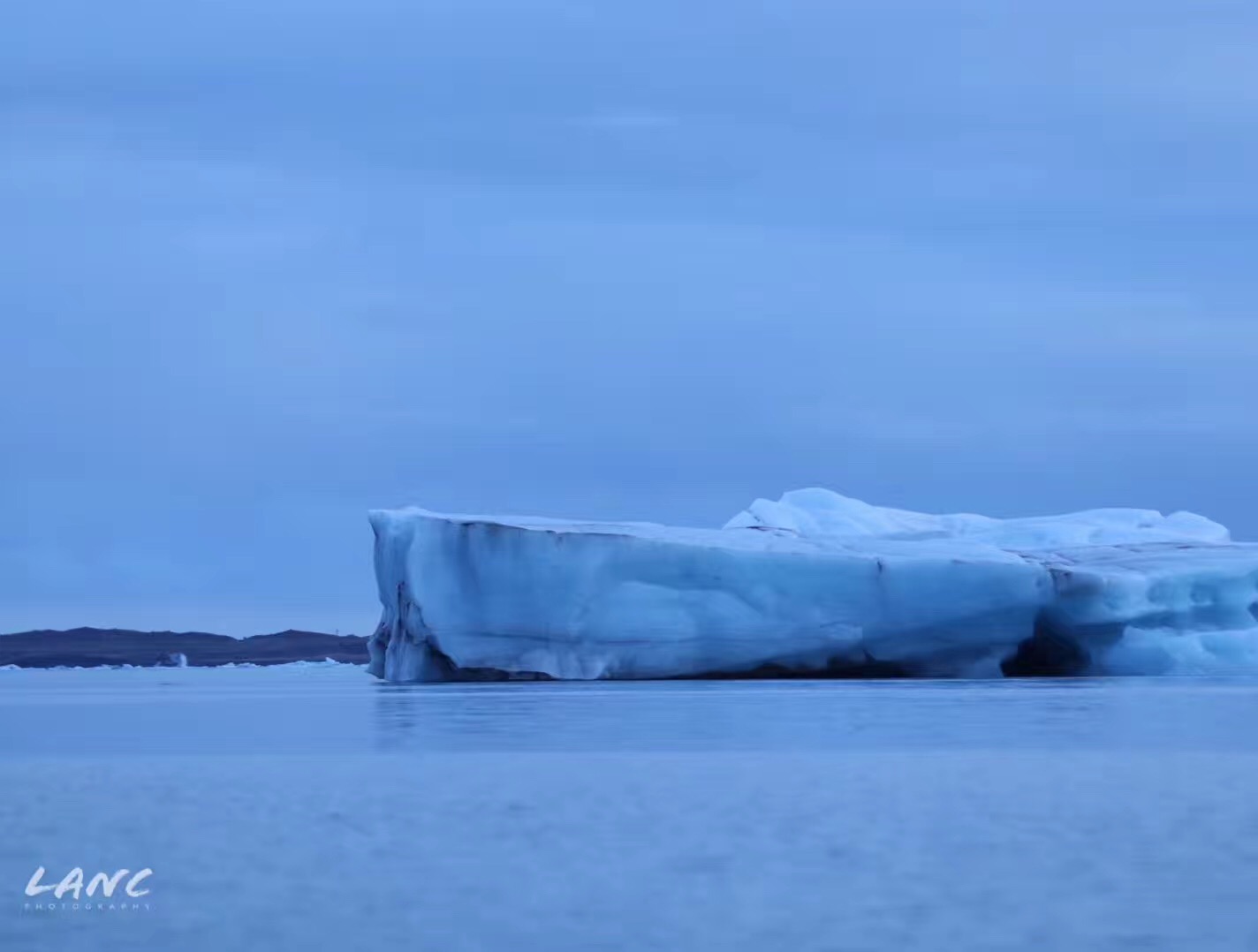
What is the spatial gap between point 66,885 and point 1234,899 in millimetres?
2955

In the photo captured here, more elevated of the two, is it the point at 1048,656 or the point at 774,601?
the point at 774,601

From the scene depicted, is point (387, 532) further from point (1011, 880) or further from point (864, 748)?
point (1011, 880)

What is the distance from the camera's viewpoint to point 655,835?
6.21 meters

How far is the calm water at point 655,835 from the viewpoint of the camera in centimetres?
459

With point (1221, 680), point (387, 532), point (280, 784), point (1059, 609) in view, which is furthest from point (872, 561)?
point (280, 784)

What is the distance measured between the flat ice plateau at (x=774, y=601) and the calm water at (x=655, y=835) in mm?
6557

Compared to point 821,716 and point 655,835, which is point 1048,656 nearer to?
point 821,716

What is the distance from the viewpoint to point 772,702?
14.9 m

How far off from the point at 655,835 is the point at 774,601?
12623 mm

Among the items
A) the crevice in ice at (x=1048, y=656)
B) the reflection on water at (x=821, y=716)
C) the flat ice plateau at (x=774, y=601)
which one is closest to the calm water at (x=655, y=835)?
the reflection on water at (x=821, y=716)

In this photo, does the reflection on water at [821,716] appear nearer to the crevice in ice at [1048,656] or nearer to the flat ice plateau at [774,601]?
the flat ice plateau at [774,601]

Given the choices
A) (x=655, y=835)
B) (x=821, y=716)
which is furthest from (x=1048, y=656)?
(x=655, y=835)

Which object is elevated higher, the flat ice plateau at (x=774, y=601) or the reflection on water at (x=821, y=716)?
the flat ice plateau at (x=774, y=601)

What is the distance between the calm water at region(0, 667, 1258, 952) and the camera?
4.59 metres
